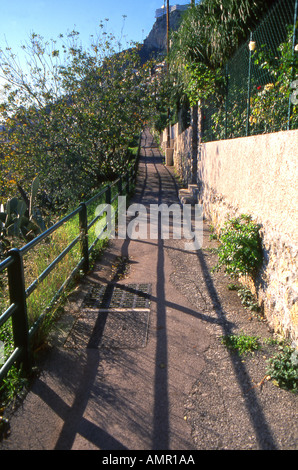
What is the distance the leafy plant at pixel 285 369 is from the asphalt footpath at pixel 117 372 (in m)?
0.58

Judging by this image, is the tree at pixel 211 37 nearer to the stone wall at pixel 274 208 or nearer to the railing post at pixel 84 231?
the stone wall at pixel 274 208

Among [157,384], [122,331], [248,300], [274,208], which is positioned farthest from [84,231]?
[157,384]

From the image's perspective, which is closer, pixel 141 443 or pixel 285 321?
pixel 141 443

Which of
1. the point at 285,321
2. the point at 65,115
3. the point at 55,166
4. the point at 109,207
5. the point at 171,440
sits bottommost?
the point at 171,440

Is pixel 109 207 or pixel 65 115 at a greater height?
pixel 65 115

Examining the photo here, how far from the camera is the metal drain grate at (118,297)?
4500 millimetres

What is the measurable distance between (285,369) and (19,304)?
7.03 feet

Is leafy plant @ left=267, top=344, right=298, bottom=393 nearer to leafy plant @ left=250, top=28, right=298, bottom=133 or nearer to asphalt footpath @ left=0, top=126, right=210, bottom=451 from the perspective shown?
asphalt footpath @ left=0, top=126, right=210, bottom=451

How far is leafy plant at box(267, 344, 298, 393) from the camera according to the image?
2.97 metres

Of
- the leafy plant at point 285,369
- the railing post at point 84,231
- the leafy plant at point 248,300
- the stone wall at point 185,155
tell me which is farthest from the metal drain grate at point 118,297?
the stone wall at point 185,155

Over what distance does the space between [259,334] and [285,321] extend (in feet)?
1.20
